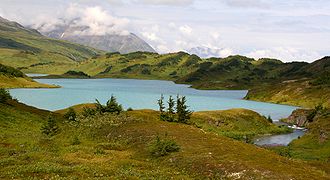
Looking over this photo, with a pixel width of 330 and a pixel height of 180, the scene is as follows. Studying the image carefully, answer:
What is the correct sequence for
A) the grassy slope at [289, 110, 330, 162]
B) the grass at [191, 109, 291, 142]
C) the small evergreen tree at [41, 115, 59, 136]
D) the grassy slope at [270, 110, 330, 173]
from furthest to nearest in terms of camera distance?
the grass at [191, 109, 291, 142]
the grassy slope at [289, 110, 330, 162]
the grassy slope at [270, 110, 330, 173]
the small evergreen tree at [41, 115, 59, 136]

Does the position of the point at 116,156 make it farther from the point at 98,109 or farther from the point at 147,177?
the point at 98,109

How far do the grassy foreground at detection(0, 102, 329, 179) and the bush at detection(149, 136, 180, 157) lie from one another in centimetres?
87

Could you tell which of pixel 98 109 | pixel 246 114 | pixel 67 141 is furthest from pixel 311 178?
pixel 246 114

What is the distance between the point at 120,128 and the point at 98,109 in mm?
15138

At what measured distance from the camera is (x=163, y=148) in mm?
41656

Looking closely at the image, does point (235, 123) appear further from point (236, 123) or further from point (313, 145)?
point (313, 145)

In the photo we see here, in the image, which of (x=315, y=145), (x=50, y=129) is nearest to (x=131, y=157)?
(x=50, y=129)

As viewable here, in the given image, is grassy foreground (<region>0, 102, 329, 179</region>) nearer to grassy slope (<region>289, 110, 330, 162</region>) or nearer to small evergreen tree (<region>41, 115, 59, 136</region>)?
small evergreen tree (<region>41, 115, 59, 136</region>)

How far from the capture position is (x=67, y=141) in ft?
161

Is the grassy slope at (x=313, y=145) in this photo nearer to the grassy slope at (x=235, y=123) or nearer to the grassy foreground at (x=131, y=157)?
the grassy slope at (x=235, y=123)

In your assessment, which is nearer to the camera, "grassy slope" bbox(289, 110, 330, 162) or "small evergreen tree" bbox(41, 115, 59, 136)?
"small evergreen tree" bbox(41, 115, 59, 136)

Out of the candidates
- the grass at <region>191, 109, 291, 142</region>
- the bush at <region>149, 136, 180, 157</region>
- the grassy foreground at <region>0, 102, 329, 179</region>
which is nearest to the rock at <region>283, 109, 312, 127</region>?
the grass at <region>191, 109, 291, 142</region>

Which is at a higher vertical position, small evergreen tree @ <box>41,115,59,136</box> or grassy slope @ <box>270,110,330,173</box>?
small evergreen tree @ <box>41,115,59,136</box>

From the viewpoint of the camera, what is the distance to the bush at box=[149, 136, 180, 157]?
41719 millimetres
